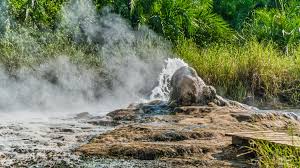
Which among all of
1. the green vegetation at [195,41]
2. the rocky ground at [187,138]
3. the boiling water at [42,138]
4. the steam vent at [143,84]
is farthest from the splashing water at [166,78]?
the rocky ground at [187,138]

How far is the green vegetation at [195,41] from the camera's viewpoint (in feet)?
45.0

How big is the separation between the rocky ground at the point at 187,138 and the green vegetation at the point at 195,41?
4.61 metres

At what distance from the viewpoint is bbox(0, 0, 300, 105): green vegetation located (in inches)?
539

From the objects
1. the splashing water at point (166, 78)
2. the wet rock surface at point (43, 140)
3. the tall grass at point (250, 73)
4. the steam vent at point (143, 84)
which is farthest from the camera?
the tall grass at point (250, 73)

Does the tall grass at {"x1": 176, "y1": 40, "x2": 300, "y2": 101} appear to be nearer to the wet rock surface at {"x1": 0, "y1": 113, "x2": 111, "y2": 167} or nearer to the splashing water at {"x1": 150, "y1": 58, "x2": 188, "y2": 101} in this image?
the splashing water at {"x1": 150, "y1": 58, "x2": 188, "y2": 101}

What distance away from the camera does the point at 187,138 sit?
6844mm

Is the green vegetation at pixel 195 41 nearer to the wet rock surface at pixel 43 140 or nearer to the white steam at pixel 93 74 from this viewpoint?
the white steam at pixel 93 74

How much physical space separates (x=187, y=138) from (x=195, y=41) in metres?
11.1

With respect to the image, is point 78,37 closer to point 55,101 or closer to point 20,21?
point 20,21

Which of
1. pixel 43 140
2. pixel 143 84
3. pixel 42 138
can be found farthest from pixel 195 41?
pixel 43 140

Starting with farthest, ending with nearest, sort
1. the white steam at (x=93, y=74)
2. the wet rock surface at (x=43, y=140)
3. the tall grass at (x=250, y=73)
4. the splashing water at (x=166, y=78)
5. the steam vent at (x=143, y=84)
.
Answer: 1. the tall grass at (x=250, y=73)
2. the splashing water at (x=166, y=78)
3. the white steam at (x=93, y=74)
4. the steam vent at (x=143, y=84)
5. the wet rock surface at (x=43, y=140)

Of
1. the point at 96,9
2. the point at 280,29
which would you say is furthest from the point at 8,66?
the point at 280,29

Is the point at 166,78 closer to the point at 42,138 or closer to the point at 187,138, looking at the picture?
the point at 42,138

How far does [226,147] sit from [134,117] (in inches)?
133
